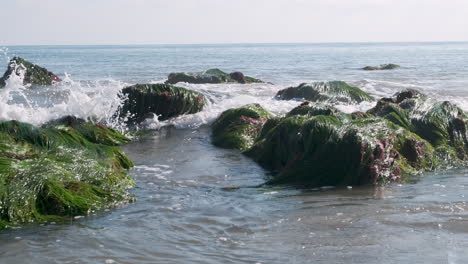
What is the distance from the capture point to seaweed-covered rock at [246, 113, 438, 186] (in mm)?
7062

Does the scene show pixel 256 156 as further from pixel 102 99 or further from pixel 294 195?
pixel 102 99

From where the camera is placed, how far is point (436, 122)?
921 centimetres

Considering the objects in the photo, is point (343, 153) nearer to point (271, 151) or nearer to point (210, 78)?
point (271, 151)

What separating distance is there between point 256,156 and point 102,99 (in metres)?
4.16

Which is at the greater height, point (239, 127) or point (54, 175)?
point (54, 175)

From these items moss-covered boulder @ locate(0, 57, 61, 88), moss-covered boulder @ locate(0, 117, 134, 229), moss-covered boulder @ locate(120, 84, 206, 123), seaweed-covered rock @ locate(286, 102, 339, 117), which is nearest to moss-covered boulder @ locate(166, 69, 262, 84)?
moss-covered boulder @ locate(0, 57, 61, 88)

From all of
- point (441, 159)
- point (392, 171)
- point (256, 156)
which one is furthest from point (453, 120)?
point (256, 156)

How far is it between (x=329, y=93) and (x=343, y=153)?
28.5 ft

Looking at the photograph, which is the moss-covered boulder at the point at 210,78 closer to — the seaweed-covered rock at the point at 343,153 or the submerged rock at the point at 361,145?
the submerged rock at the point at 361,145

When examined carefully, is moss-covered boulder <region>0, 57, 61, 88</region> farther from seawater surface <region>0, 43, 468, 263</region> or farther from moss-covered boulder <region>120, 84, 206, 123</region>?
seawater surface <region>0, 43, 468, 263</region>

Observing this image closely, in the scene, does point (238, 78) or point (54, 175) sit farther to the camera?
point (238, 78)

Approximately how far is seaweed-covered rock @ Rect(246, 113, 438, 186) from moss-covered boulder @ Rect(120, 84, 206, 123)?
4.36 m

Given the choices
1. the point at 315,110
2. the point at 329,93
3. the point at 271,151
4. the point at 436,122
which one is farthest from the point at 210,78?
the point at 271,151

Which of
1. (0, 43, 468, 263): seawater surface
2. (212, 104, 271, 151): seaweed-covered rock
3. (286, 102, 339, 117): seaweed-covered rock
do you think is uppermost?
(286, 102, 339, 117): seaweed-covered rock
